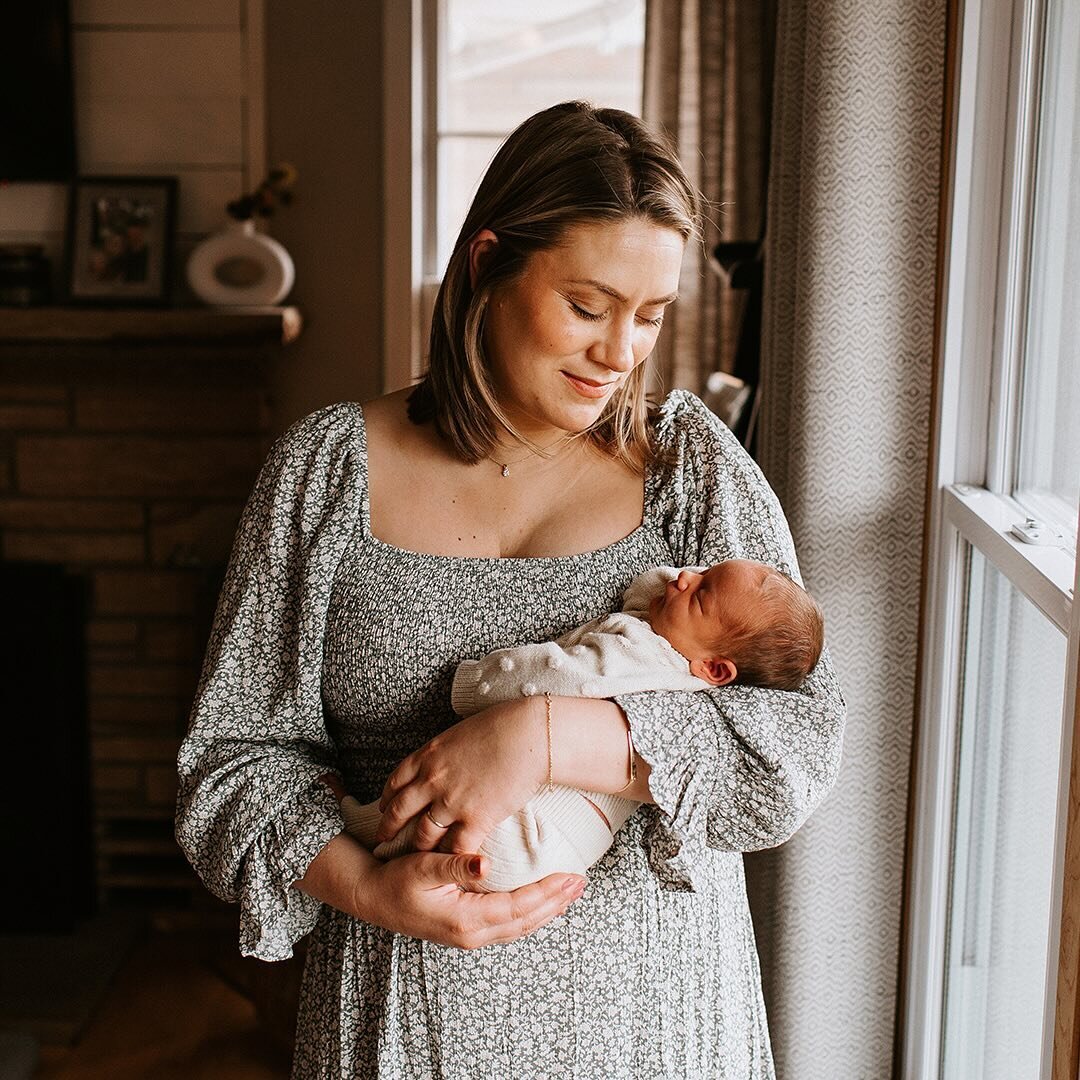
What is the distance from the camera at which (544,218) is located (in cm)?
124

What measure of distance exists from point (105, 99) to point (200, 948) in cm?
216

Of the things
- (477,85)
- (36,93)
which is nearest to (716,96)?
(477,85)

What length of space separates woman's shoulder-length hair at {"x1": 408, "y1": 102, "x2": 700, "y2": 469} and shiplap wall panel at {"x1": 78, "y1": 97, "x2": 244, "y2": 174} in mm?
2034

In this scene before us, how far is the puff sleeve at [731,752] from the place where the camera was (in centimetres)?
117

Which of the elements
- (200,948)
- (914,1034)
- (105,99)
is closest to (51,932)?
(200,948)

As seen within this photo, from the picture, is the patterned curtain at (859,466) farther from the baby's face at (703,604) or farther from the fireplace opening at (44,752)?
the fireplace opening at (44,752)

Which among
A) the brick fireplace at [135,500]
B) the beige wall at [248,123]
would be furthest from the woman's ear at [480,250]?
the beige wall at [248,123]

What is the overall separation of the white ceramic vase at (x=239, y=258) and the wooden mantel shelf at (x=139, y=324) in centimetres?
4

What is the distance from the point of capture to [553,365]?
1.27m

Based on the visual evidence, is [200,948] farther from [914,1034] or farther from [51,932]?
[914,1034]

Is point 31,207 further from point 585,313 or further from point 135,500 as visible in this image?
point 585,313

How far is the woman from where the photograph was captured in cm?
118

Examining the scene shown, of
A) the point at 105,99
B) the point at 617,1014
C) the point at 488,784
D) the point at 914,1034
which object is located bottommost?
the point at 914,1034

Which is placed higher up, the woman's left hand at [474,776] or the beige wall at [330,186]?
the beige wall at [330,186]
